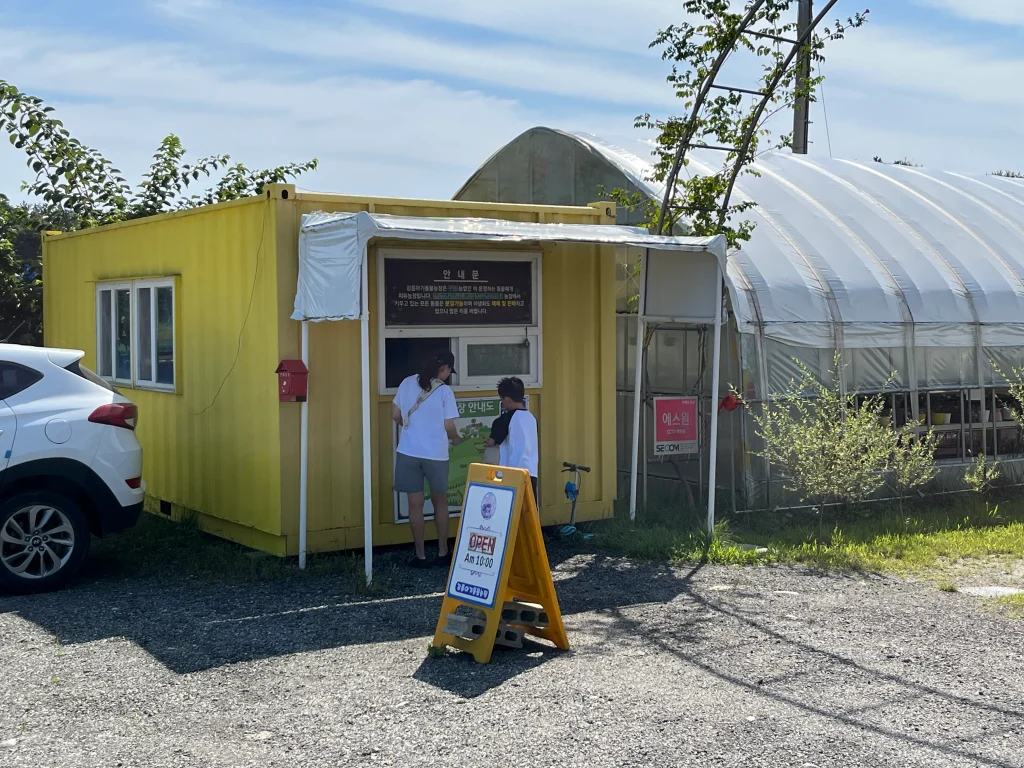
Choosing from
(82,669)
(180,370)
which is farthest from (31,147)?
(82,669)

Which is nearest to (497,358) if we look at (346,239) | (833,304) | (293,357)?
(293,357)

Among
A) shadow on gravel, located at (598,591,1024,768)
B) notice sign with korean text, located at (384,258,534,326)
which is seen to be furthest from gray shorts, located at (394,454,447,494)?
shadow on gravel, located at (598,591,1024,768)

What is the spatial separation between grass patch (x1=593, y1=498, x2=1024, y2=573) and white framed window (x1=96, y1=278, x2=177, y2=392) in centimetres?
438

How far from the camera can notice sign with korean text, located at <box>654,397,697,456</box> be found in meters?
11.3

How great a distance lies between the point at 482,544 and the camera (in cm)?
721

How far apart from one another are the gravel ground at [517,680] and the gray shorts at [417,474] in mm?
735

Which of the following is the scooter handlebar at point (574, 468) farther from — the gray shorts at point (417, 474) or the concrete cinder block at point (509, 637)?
the concrete cinder block at point (509, 637)

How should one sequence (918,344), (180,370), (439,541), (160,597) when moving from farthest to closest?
(918,344) < (180,370) < (439,541) < (160,597)

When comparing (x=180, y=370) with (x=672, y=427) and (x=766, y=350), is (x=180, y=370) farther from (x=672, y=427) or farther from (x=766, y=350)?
(x=766, y=350)

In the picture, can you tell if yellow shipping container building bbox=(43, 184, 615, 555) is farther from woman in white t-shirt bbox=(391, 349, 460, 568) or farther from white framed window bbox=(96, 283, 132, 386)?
woman in white t-shirt bbox=(391, 349, 460, 568)

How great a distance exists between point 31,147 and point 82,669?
12.6m

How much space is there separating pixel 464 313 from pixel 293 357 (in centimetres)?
161

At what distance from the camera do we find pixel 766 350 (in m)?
12.3

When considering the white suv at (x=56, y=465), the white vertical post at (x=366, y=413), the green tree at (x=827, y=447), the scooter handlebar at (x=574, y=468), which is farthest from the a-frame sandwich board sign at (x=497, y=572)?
the green tree at (x=827, y=447)
